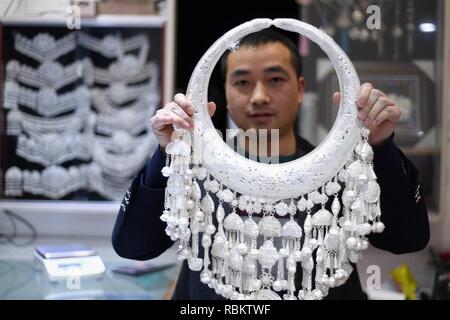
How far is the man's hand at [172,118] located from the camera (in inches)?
28.2

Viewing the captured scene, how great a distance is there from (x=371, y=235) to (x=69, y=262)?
61cm

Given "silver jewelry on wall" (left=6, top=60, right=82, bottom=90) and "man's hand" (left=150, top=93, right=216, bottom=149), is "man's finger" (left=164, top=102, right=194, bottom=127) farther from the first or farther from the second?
"silver jewelry on wall" (left=6, top=60, right=82, bottom=90)

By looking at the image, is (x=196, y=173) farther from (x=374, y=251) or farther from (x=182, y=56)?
(x=182, y=56)

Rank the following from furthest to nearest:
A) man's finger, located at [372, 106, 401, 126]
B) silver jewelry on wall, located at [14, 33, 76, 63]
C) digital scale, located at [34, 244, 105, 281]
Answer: silver jewelry on wall, located at [14, 33, 76, 63] → digital scale, located at [34, 244, 105, 281] → man's finger, located at [372, 106, 401, 126]

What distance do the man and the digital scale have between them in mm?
256

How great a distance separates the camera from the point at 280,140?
79 cm

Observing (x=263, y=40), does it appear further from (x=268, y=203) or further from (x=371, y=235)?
(x=371, y=235)

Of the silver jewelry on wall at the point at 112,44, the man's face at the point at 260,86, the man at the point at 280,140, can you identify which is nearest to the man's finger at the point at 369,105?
the man at the point at 280,140

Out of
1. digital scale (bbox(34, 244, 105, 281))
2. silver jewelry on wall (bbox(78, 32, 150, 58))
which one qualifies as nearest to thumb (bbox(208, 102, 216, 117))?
digital scale (bbox(34, 244, 105, 281))

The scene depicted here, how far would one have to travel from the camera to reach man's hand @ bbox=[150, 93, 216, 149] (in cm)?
72

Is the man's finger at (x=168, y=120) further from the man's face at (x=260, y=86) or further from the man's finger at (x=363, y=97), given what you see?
the man's finger at (x=363, y=97)

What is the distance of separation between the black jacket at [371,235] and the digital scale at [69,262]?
0.84ft
